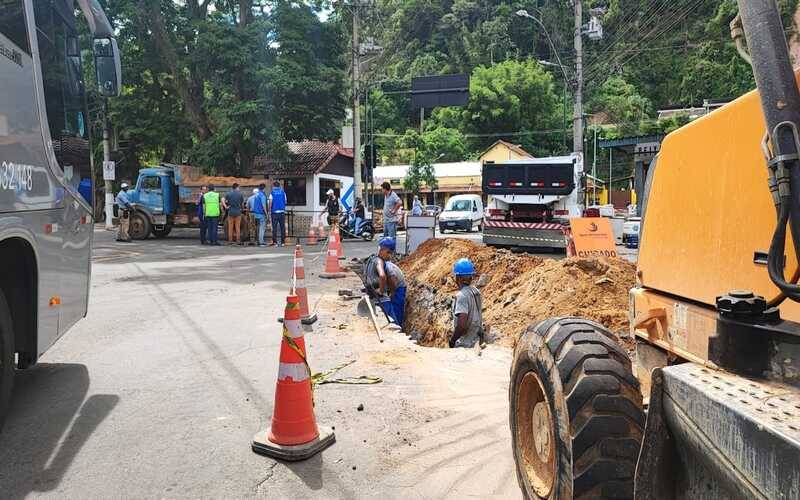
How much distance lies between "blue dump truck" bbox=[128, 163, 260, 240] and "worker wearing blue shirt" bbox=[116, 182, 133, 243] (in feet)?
0.59

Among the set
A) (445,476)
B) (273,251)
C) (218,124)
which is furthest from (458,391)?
(218,124)

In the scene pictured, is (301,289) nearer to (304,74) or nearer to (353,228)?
(353,228)

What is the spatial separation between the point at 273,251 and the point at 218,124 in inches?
455

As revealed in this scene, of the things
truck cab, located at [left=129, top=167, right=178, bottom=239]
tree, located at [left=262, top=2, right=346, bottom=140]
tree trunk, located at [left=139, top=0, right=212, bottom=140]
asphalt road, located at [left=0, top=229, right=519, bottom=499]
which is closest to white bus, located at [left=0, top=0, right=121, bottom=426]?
asphalt road, located at [left=0, top=229, right=519, bottom=499]

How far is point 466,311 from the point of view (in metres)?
6.71

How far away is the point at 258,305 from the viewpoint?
8.91 m

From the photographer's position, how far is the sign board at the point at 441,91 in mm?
25109

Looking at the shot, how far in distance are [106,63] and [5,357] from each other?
9.65 feet

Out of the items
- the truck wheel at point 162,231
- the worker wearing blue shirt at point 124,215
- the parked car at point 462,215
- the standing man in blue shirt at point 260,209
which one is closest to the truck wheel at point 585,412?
the standing man in blue shirt at point 260,209

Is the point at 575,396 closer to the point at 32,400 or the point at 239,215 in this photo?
the point at 32,400

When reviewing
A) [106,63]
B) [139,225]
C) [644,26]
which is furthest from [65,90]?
[644,26]

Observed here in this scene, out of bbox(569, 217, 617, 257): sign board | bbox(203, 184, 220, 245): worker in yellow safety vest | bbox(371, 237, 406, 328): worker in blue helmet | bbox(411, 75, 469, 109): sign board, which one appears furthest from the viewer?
bbox(411, 75, 469, 109): sign board

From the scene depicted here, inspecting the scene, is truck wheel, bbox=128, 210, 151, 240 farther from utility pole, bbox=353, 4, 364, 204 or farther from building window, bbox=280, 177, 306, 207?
building window, bbox=280, 177, 306, 207

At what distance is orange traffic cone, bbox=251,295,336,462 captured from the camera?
3.73 meters
